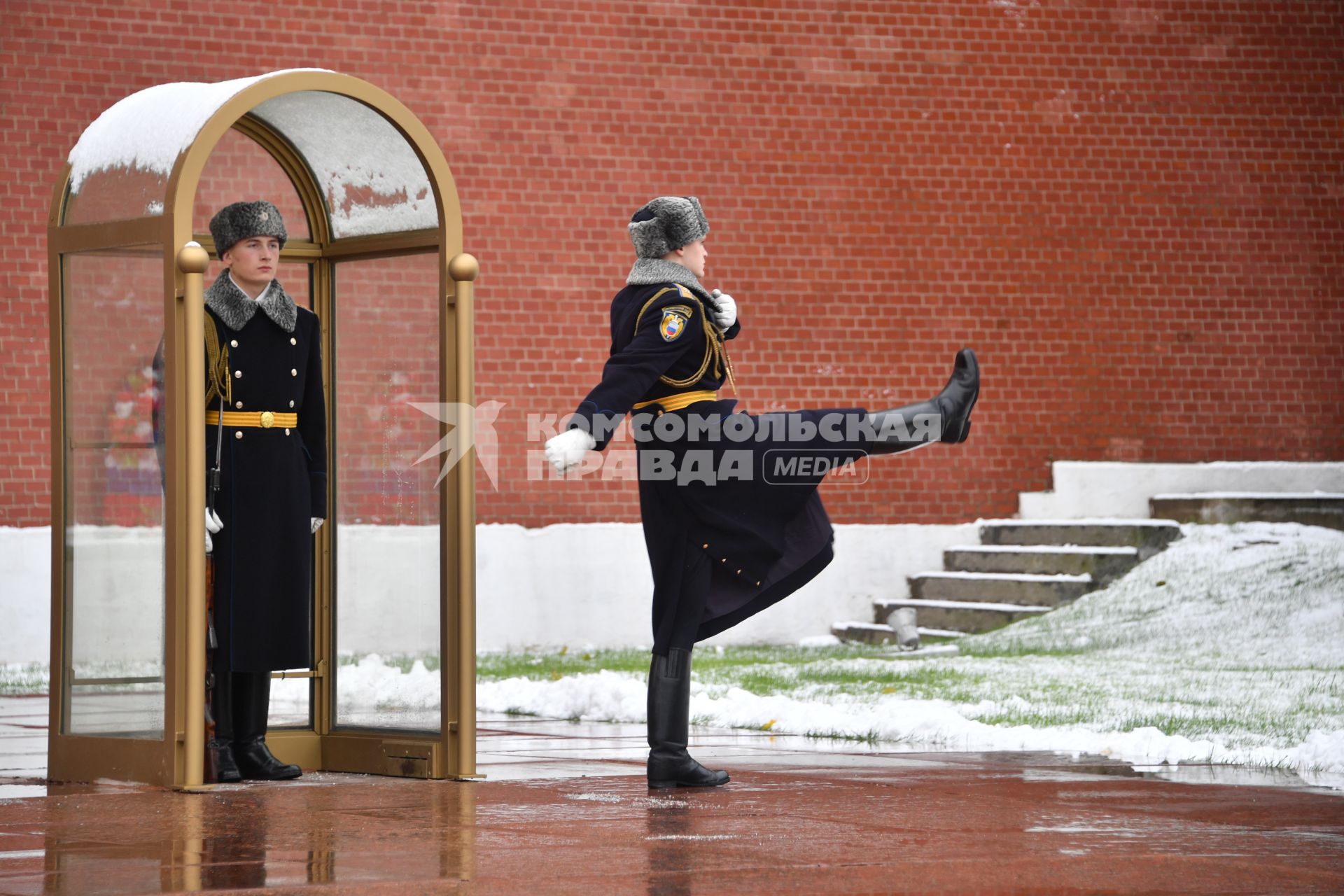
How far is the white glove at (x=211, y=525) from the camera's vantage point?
5.12 metres

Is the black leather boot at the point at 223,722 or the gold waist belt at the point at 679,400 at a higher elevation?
the gold waist belt at the point at 679,400

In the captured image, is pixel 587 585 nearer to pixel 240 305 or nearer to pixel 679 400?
pixel 240 305

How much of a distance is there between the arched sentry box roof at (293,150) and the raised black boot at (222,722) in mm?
1266

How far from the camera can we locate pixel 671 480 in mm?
4867

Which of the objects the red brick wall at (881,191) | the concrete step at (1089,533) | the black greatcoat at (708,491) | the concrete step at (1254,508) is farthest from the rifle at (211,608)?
the concrete step at (1254,508)

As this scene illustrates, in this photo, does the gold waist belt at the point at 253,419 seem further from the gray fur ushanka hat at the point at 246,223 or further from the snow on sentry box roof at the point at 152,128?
the snow on sentry box roof at the point at 152,128

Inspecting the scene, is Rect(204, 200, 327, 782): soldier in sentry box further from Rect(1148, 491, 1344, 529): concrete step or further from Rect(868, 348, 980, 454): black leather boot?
Rect(1148, 491, 1344, 529): concrete step

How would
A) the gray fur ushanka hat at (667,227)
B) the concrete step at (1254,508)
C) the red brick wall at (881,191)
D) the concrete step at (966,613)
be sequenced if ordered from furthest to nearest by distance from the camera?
the concrete step at (1254,508) → the concrete step at (966,613) → the red brick wall at (881,191) → the gray fur ushanka hat at (667,227)

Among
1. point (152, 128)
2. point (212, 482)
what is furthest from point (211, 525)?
point (152, 128)

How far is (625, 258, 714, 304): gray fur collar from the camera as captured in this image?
5008 millimetres

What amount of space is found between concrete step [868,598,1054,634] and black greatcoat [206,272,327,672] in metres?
7.04

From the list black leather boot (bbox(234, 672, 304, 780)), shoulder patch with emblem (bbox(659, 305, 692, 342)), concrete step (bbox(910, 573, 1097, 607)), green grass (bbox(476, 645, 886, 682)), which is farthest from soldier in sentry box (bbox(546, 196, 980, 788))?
concrete step (bbox(910, 573, 1097, 607))

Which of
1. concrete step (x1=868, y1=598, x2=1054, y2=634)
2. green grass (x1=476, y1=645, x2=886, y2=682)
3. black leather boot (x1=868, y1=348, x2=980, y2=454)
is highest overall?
black leather boot (x1=868, y1=348, x2=980, y2=454)

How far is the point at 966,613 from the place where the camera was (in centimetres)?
1181
